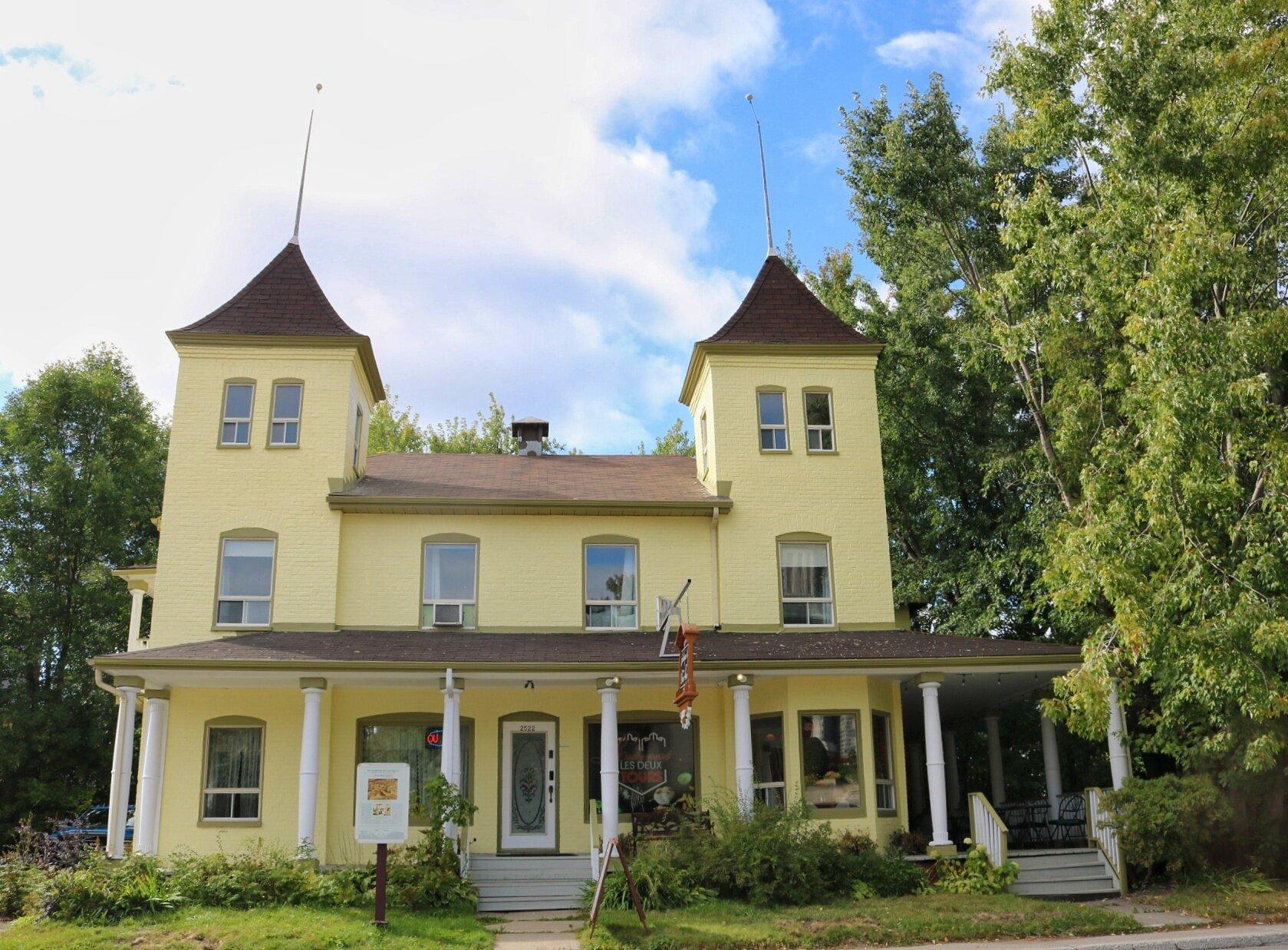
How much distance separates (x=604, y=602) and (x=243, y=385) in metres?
7.73

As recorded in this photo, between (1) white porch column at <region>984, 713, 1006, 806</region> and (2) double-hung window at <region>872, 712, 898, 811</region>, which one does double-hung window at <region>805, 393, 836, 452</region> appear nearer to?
(2) double-hung window at <region>872, 712, 898, 811</region>

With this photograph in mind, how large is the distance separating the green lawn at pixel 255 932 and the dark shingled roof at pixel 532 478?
26.1 feet

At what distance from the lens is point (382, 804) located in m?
13.0

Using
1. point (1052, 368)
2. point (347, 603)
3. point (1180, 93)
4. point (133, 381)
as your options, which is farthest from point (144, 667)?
point (133, 381)

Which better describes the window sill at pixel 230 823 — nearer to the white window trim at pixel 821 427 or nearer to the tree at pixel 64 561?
the white window trim at pixel 821 427

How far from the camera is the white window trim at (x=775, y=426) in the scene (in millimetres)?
20656

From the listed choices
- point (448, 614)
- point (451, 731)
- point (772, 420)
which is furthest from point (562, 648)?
point (772, 420)

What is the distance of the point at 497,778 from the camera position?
58.8 ft

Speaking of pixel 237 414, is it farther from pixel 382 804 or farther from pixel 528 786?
pixel 382 804

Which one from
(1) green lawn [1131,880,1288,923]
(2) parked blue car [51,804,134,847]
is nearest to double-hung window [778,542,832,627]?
(1) green lawn [1131,880,1288,923]

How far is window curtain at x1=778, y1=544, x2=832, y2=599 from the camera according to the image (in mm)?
19859

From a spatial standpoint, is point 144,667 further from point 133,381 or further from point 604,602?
point 133,381

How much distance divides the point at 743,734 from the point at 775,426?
640 cm

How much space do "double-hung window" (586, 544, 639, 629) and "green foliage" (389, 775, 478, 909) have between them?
5.18 meters
